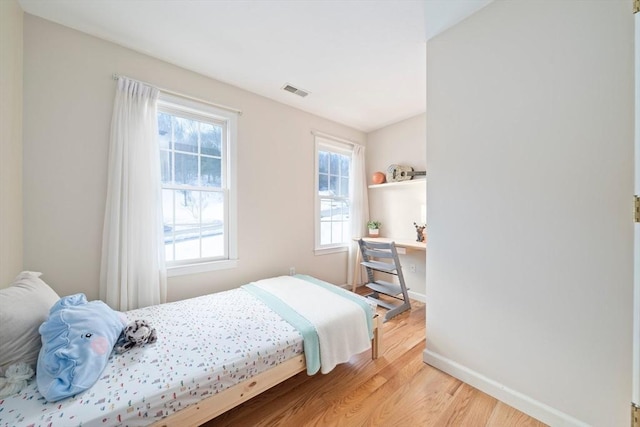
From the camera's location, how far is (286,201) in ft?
9.61

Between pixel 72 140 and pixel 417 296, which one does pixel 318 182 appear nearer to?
pixel 417 296

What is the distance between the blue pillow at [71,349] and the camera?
973 mm

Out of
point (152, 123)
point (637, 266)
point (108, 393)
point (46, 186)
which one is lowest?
point (108, 393)

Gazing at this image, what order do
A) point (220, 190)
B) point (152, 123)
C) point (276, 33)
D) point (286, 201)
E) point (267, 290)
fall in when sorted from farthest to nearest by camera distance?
point (286, 201) < point (220, 190) < point (267, 290) < point (152, 123) < point (276, 33)

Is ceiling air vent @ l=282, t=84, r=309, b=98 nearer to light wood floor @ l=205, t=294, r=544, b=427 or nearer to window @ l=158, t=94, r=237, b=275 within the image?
window @ l=158, t=94, r=237, b=275

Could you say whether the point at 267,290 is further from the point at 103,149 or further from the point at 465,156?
the point at 465,156

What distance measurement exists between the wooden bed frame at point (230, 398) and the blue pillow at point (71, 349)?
39 cm

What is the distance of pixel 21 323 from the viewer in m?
1.06

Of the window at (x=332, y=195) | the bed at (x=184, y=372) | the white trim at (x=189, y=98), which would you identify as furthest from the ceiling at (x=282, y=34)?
the bed at (x=184, y=372)

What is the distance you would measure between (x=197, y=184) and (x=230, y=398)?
6.29 feet

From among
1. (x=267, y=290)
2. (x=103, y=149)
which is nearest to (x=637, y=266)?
(x=267, y=290)

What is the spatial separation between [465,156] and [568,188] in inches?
22.5

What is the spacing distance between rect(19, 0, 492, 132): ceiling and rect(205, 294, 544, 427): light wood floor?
264 centimetres

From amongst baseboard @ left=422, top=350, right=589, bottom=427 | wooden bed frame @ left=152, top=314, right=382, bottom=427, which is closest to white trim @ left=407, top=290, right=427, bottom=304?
baseboard @ left=422, top=350, right=589, bottom=427
